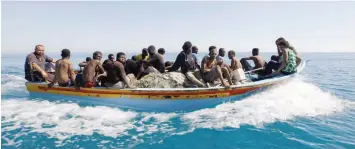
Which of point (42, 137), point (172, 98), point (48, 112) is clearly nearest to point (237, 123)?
point (172, 98)

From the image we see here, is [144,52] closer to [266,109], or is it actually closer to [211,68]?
[211,68]

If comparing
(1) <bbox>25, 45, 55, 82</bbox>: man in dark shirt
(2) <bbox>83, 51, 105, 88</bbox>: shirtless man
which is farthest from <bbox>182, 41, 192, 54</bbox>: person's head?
(1) <bbox>25, 45, 55, 82</bbox>: man in dark shirt

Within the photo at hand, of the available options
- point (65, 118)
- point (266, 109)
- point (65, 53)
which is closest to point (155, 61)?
point (65, 53)

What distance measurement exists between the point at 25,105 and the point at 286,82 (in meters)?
9.70

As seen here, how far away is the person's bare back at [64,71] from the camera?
29.3 ft

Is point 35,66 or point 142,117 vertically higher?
point 35,66

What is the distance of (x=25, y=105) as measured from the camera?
9.05 metres

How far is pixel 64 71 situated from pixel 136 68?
247 cm

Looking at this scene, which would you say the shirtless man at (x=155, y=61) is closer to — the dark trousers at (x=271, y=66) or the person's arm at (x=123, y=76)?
the person's arm at (x=123, y=76)

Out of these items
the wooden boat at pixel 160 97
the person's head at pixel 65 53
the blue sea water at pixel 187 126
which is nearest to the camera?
the blue sea water at pixel 187 126

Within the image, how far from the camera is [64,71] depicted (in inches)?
358

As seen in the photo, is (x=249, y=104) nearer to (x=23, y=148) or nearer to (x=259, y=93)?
(x=259, y=93)

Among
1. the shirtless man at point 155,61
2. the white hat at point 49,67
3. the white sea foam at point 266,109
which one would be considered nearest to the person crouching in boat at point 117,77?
the shirtless man at point 155,61

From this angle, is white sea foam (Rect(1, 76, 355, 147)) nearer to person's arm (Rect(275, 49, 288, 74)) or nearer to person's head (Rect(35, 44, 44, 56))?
person's arm (Rect(275, 49, 288, 74))
